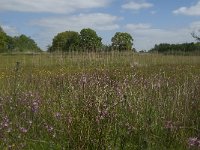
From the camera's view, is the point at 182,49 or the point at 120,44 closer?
the point at 120,44

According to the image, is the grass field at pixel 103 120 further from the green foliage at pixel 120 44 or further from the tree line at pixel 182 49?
the tree line at pixel 182 49

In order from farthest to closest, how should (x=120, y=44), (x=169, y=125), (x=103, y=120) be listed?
(x=120, y=44) < (x=169, y=125) < (x=103, y=120)

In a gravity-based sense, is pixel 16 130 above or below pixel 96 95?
below

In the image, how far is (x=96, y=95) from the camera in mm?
4324

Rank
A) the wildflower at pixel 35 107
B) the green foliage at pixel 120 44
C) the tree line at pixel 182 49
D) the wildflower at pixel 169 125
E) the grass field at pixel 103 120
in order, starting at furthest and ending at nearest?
the tree line at pixel 182 49 < the green foliage at pixel 120 44 < the wildflower at pixel 35 107 < the wildflower at pixel 169 125 < the grass field at pixel 103 120

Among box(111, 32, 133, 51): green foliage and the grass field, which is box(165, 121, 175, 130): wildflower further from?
box(111, 32, 133, 51): green foliage

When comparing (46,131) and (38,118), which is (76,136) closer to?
(46,131)

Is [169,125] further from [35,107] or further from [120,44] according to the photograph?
[120,44]

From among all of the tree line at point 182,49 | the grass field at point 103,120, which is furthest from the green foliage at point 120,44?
the grass field at point 103,120

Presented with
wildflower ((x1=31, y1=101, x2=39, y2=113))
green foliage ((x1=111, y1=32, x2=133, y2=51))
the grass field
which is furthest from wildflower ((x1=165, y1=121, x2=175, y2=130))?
green foliage ((x1=111, y1=32, x2=133, y2=51))

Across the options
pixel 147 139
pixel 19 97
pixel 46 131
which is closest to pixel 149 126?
pixel 147 139

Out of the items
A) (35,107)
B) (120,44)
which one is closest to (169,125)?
(35,107)

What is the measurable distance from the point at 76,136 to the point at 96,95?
518 mm

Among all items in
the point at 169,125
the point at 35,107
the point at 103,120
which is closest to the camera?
the point at 103,120
